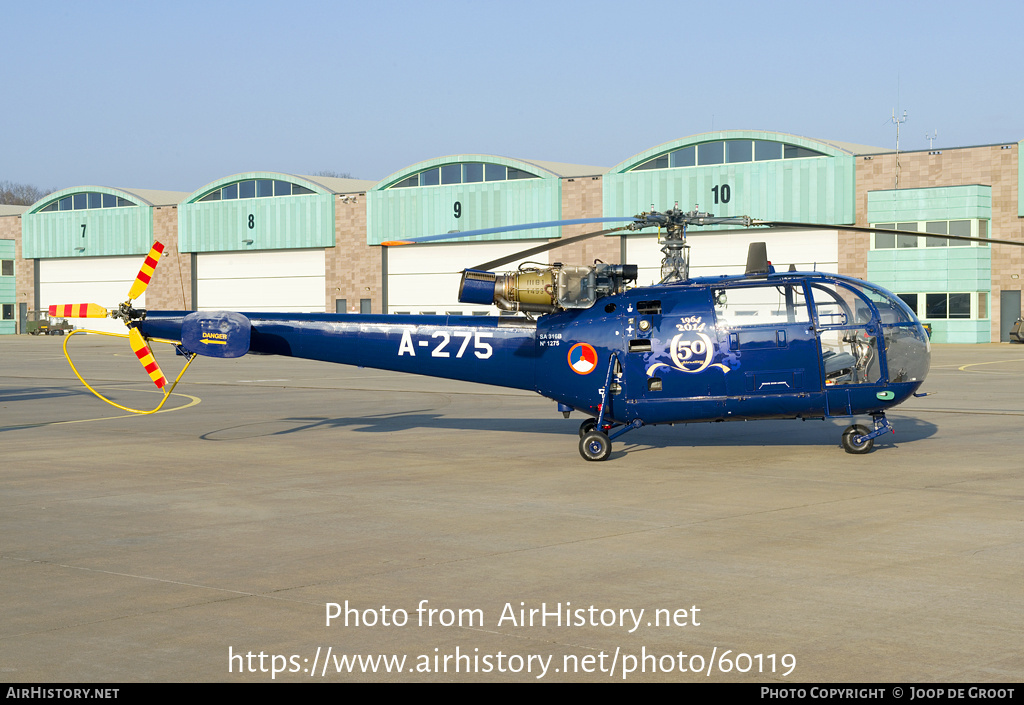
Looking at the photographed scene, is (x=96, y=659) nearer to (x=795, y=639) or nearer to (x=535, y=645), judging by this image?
(x=535, y=645)

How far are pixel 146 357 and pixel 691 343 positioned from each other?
924cm

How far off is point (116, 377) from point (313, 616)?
103 ft

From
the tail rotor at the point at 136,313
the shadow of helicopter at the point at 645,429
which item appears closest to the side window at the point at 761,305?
the shadow of helicopter at the point at 645,429

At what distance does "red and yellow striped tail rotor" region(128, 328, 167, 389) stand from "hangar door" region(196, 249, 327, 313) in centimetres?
5824

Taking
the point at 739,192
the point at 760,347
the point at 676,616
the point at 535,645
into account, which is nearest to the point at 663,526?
the point at 676,616

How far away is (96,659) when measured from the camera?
694 cm

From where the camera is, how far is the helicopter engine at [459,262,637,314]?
55.4 feet

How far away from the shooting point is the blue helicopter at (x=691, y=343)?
53.1 ft

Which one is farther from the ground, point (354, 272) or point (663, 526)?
point (354, 272)

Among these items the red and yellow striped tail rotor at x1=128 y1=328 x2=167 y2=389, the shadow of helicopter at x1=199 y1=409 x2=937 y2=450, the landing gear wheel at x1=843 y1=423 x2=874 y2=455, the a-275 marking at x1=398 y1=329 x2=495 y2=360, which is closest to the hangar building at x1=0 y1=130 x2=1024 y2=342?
the shadow of helicopter at x1=199 y1=409 x2=937 y2=450

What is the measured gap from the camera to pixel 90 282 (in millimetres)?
86875

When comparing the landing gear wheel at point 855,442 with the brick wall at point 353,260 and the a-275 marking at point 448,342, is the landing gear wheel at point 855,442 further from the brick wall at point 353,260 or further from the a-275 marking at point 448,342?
the brick wall at point 353,260

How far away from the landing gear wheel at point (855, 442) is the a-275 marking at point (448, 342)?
5.79m

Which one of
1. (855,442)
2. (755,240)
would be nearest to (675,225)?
(855,442)
